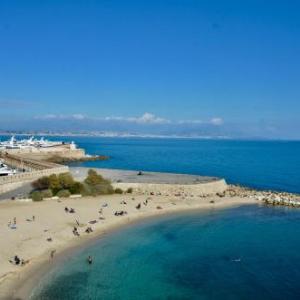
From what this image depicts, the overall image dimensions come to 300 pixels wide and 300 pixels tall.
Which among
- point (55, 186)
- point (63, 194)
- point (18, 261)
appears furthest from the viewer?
point (55, 186)

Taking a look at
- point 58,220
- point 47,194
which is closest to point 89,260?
point 58,220

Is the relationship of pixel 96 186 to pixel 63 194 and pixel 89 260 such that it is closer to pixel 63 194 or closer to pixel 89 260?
pixel 63 194

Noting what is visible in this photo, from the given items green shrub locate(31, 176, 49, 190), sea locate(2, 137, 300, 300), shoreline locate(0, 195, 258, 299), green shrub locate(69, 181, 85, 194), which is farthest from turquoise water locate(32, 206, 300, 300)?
green shrub locate(31, 176, 49, 190)

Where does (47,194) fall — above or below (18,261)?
above

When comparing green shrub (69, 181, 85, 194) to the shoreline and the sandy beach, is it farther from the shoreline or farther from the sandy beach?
the shoreline

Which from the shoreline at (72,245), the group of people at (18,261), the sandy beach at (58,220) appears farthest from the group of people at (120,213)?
the group of people at (18,261)

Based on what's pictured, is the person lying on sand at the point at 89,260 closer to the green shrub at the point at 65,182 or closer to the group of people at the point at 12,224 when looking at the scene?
the group of people at the point at 12,224

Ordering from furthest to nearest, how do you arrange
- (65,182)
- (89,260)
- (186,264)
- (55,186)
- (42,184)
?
(42,184)
(65,182)
(55,186)
(186,264)
(89,260)

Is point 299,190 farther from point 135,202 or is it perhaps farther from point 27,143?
point 27,143
